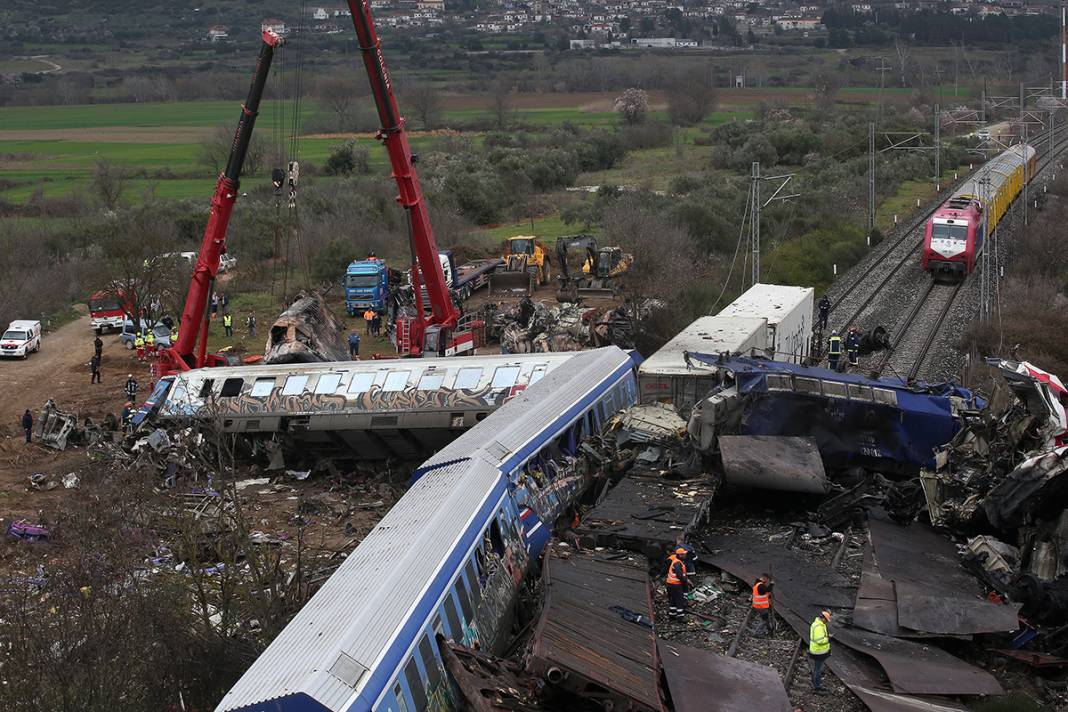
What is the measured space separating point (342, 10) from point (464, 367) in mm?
169166

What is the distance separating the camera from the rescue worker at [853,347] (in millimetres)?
33875

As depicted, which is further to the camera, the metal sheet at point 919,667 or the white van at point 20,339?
the white van at point 20,339

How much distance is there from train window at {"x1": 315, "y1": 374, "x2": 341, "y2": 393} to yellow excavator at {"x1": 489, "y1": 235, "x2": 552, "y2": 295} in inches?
851

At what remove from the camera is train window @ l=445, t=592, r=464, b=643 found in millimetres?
14273

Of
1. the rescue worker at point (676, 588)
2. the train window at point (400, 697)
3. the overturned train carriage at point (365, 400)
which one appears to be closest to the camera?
the train window at point (400, 697)

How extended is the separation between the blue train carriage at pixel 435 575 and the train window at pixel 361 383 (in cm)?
507

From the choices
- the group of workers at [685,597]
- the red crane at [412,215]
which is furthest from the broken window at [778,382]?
the red crane at [412,215]

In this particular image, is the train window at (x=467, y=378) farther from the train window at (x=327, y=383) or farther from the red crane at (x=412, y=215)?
the red crane at (x=412, y=215)

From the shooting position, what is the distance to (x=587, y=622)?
1454cm

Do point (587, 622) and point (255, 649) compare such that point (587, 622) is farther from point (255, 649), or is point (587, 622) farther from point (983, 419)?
point (983, 419)

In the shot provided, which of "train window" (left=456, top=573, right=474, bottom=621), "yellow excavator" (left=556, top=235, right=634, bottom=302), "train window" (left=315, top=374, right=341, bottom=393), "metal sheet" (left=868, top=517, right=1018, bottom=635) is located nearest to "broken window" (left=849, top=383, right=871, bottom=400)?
"metal sheet" (left=868, top=517, right=1018, bottom=635)

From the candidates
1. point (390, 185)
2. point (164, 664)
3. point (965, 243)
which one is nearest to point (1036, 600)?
point (164, 664)

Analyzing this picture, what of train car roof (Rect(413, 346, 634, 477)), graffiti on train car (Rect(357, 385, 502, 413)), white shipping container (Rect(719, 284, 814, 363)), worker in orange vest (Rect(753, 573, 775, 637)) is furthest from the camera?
white shipping container (Rect(719, 284, 814, 363))

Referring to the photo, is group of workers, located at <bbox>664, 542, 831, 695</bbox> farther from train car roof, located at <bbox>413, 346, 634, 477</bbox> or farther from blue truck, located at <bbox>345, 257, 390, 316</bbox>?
blue truck, located at <bbox>345, 257, 390, 316</bbox>
